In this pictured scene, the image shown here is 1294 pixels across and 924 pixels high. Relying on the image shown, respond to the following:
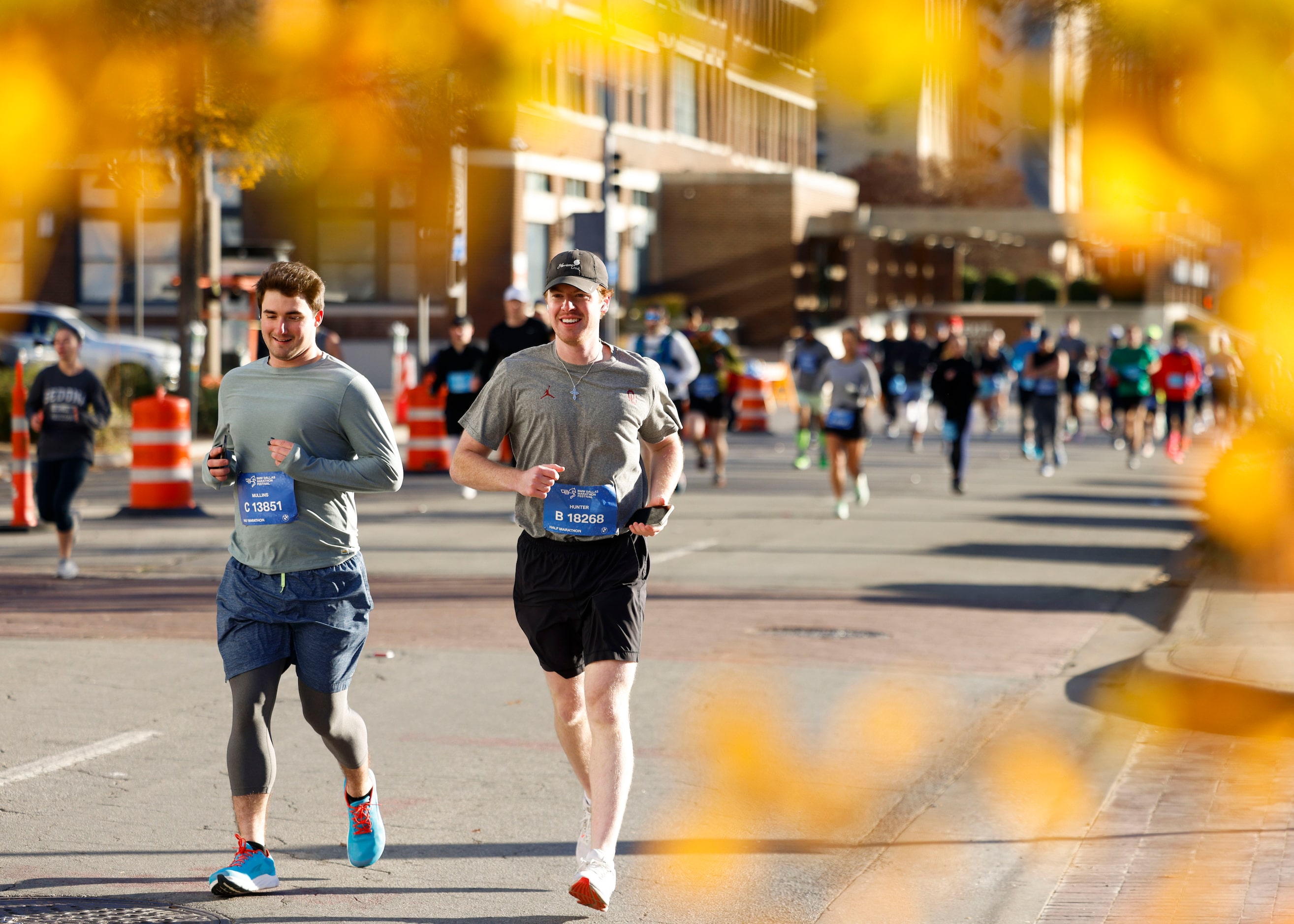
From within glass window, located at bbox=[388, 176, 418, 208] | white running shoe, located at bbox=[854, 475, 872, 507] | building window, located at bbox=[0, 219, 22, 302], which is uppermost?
building window, located at bbox=[0, 219, 22, 302]

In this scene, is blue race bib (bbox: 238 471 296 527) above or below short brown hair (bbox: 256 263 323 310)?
below

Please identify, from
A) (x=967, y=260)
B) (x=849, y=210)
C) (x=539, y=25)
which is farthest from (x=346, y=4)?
(x=967, y=260)

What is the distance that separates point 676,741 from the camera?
7.50 meters

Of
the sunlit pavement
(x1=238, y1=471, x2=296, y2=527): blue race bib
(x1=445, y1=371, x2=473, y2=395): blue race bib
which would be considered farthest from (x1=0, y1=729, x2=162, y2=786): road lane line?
(x1=445, y1=371, x2=473, y2=395): blue race bib

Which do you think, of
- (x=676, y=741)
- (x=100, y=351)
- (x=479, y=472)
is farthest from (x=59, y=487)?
(x=100, y=351)

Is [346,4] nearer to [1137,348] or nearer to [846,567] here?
[846,567]

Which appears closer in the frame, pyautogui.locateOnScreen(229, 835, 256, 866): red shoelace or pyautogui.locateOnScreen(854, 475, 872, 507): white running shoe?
pyautogui.locateOnScreen(229, 835, 256, 866): red shoelace

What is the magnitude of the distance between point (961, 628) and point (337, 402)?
6.53 m

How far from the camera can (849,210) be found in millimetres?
61031

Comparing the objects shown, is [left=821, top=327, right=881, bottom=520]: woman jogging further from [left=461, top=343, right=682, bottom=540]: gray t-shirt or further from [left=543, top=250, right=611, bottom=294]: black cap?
[left=543, top=250, right=611, bottom=294]: black cap

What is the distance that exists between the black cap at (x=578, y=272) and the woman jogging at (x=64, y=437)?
790 centimetres

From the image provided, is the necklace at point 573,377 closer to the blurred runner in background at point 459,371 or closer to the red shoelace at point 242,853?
the red shoelace at point 242,853

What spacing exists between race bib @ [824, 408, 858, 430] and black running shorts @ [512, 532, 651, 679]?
12283 mm

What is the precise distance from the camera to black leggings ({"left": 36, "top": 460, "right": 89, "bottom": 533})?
→ 1221 centimetres
